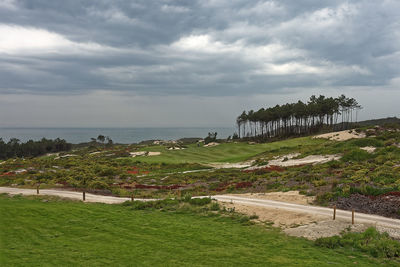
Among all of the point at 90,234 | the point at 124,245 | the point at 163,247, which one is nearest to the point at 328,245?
the point at 163,247

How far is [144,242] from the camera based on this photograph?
17.9 meters

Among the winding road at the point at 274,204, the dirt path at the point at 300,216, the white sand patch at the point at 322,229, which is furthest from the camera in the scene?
the winding road at the point at 274,204

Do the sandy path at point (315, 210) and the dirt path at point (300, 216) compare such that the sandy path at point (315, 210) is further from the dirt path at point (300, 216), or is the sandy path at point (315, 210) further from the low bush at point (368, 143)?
the low bush at point (368, 143)

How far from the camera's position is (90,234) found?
1956 centimetres

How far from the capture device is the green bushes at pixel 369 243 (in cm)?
1574

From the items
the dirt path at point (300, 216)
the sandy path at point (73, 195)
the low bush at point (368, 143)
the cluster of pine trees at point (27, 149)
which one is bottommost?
the cluster of pine trees at point (27, 149)

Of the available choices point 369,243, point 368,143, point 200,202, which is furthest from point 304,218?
point 368,143

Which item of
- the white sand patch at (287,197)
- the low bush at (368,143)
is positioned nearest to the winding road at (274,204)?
the white sand patch at (287,197)

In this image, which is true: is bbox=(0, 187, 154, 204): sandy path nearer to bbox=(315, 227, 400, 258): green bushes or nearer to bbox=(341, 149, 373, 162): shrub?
bbox=(315, 227, 400, 258): green bushes

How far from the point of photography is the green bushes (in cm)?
1574

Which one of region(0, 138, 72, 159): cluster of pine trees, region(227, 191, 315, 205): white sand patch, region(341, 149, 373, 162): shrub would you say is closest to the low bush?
region(341, 149, 373, 162): shrub

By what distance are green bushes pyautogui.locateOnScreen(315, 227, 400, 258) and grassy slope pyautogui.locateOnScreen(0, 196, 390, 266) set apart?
2.58 feet

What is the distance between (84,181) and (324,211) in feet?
114

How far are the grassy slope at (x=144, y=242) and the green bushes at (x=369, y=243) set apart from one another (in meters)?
0.79
